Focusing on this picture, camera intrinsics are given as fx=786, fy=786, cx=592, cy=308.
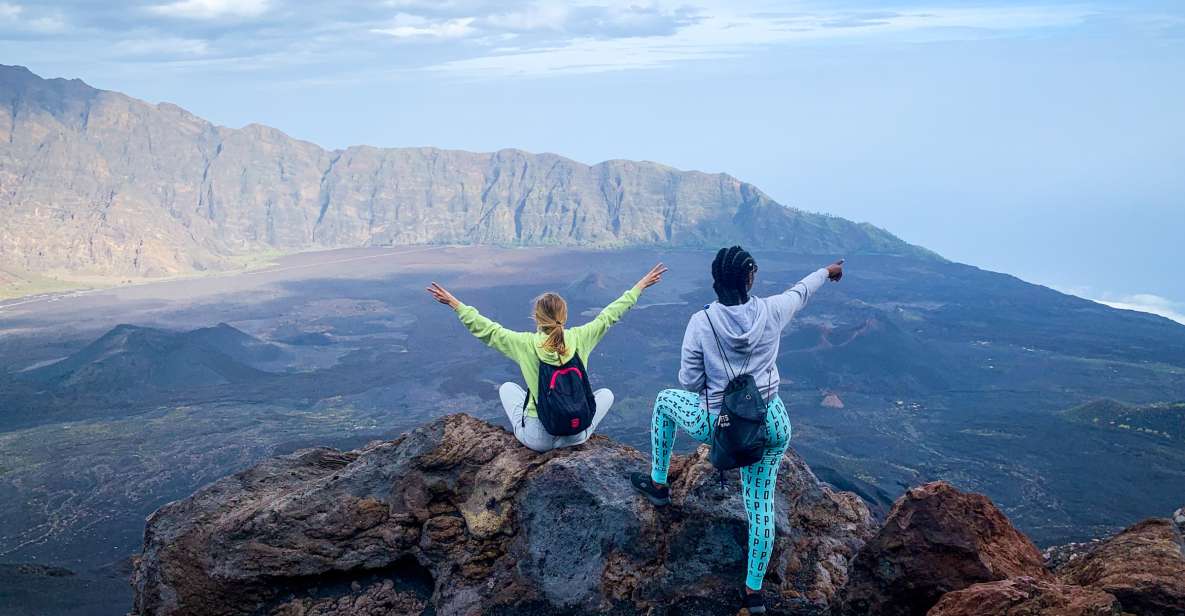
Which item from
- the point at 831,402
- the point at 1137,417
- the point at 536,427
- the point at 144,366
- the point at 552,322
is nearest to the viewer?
the point at 552,322

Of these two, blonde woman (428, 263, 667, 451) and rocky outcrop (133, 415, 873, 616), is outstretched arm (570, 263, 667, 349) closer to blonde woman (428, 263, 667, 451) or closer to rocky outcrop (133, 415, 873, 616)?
blonde woman (428, 263, 667, 451)

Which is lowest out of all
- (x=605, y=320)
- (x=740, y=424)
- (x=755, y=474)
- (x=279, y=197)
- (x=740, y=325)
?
(x=755, y=474)

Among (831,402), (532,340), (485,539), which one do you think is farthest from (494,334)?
(831,402)

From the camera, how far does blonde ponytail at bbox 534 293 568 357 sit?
548cm

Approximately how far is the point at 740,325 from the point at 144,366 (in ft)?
→ 152

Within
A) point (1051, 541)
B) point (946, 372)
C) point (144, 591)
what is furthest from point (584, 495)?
point (946, 372)

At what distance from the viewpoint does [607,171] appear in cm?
10388

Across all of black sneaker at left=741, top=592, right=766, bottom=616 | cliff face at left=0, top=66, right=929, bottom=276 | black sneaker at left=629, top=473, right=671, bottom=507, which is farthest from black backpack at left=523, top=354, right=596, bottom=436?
cliff face at left=0, top=66, right=929, bottom=276

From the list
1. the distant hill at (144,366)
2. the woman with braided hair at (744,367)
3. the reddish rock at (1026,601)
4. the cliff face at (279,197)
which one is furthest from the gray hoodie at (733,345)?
the cliff face at (279,197)

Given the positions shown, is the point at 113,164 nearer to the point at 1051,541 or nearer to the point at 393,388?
the point at 393,388

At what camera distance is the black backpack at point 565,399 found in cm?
559

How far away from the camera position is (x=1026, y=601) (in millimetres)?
3822

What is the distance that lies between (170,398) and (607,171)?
235ft

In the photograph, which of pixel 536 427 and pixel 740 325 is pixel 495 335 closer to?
pixel 536 427
